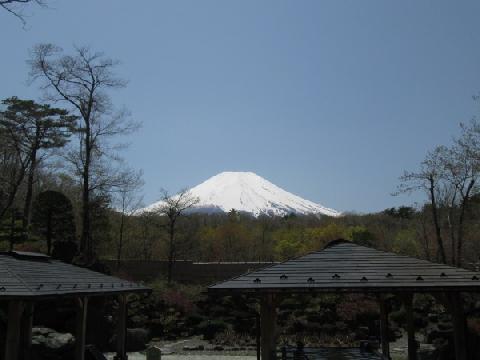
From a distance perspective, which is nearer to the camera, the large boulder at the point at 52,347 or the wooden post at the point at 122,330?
the large boulder at the point at 52,347

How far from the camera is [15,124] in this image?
101 feet

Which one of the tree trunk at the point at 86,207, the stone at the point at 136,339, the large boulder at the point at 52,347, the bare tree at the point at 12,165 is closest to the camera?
the large boulder at the point at 52,347

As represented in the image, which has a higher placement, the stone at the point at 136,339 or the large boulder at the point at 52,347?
the large boulder at the point at 52,347

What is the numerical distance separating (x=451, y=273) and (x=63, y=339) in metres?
12.1

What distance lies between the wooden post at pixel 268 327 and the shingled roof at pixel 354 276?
439 millimetres

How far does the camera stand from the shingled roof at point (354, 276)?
984 cm

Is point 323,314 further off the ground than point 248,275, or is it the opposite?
point 248,275

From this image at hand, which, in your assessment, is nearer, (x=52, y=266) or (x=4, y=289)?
(x=4, y=289)

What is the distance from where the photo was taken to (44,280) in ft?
36.2

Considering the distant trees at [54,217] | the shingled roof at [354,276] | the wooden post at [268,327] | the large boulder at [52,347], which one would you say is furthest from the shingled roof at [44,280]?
the distant trees at [54,217]

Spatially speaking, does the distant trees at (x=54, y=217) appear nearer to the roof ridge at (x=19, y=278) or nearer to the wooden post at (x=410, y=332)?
the roof ridge at (x=19, y=278)

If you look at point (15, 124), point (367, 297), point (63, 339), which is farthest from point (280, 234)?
point (63, 339)

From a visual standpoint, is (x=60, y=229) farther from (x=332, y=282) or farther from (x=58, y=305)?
(x=332, y=282)

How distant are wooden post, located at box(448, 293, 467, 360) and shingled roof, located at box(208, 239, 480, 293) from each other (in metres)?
0.48
